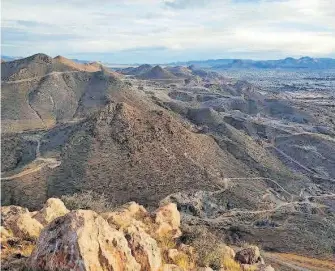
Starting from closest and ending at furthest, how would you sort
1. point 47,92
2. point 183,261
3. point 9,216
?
point 183,261
point 9,216
point 47,92

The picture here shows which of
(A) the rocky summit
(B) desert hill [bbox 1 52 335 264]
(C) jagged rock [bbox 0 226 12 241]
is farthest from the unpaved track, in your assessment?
(C) jagged rock [bbox 0 226 12 241]

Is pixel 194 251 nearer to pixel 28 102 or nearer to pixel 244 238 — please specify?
pixel 244 238

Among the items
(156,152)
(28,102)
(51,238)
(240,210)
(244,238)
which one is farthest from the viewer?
(28,102)

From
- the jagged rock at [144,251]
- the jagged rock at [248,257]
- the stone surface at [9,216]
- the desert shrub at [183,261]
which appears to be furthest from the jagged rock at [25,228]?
the jagged rock at [248,257]

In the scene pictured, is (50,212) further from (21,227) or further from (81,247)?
(81,247)

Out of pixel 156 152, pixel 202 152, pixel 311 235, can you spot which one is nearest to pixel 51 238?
pixel 311 235

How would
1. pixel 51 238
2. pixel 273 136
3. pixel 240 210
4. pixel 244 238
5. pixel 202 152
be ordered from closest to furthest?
pixel 51 238
pixel 244 238
pixel 240 210
pixel 202 152
pixel 273 136

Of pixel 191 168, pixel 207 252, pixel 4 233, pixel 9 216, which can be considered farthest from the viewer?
pixel 191 168

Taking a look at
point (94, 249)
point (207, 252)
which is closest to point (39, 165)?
point (207, 252)
